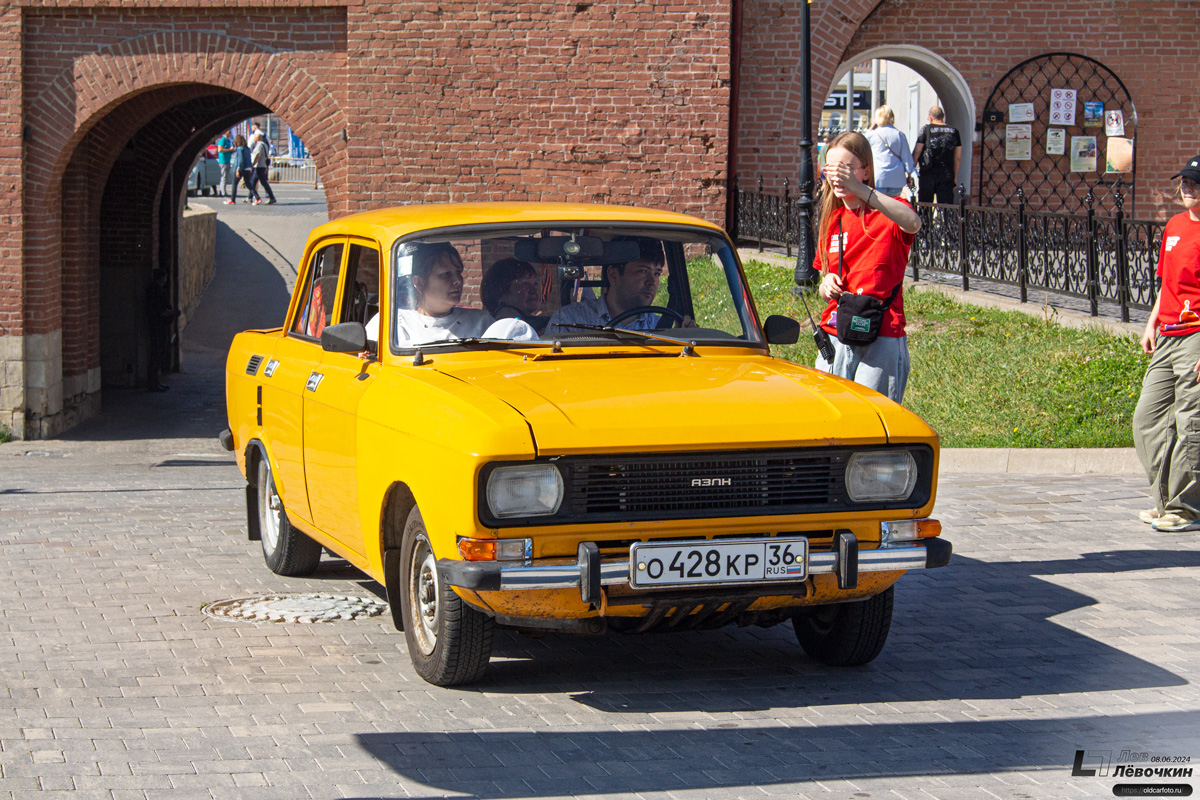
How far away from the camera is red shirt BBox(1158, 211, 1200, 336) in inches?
332

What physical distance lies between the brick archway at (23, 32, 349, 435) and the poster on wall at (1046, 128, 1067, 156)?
11139 millimetres

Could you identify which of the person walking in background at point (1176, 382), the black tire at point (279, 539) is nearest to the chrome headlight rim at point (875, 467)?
the black tire at point (279, 539)

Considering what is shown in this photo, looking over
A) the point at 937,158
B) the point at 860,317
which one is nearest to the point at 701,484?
the point at 860,317

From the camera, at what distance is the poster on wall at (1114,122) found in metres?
22.5

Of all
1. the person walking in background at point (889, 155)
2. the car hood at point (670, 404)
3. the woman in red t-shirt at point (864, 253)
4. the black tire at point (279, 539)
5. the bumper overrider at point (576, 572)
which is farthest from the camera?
the person walking in background at point (889, 155)

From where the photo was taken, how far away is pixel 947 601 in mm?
7293

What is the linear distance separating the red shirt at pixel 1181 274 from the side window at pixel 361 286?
476 centimetres

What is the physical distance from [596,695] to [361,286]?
91.0 inches

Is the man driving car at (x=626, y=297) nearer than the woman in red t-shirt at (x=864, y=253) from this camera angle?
Yes

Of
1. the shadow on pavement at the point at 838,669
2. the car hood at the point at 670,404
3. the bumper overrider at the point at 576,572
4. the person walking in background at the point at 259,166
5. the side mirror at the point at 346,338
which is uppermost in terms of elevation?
the person walking in background at the point at 259,166

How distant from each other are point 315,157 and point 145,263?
16.9 ft

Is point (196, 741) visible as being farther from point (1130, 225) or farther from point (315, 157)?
point (315, 157)

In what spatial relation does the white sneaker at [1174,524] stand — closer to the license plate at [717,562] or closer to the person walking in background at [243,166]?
the license plate at [717,562]

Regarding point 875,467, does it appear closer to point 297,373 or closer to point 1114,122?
point 297,373
